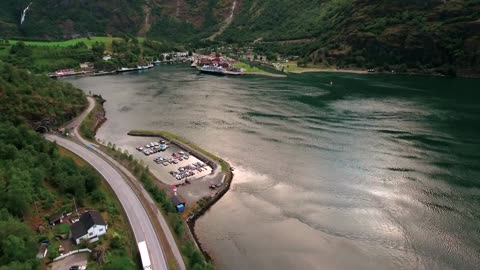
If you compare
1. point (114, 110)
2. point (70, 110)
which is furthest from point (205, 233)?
point (114, 110)

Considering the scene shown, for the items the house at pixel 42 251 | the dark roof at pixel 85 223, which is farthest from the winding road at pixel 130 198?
the house at pixel 42 251

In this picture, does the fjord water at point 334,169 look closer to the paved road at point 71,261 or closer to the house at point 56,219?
the paved road at point 71,261

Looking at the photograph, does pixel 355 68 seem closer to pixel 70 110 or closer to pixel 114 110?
pixel 114 110

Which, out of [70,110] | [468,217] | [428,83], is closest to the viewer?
[468,217]

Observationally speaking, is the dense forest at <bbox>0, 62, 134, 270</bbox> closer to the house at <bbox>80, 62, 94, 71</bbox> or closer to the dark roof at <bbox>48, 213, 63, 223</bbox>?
the dark roof at <bbox>48, 213, 63, 223</bbox>

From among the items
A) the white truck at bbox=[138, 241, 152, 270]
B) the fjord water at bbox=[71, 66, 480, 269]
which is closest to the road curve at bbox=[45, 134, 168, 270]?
the white truck at bbox=[138, 241, 152, 270]

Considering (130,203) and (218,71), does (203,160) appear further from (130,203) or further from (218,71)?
(218,71)

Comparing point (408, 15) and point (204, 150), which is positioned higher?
point (408, 15)
